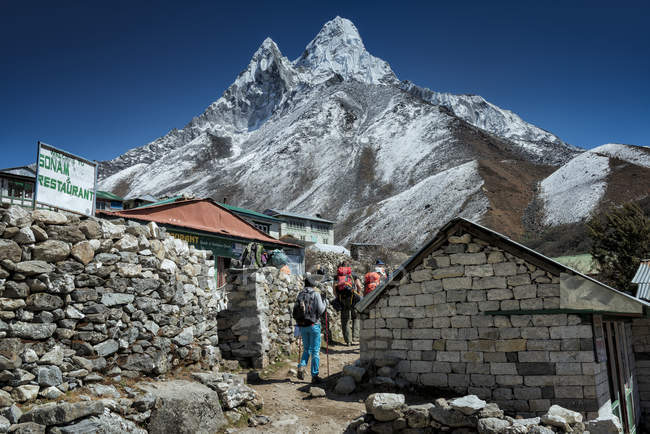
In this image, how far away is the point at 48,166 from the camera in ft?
20.1

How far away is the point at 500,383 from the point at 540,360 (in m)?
0.88

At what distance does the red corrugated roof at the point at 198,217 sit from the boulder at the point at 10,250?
1099cm

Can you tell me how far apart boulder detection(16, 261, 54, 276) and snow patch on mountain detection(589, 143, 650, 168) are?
70105 millimetres

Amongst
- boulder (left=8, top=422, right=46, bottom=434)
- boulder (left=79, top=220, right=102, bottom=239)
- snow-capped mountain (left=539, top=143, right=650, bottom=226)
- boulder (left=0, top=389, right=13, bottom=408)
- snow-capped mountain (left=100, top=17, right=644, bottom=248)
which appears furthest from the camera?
snow-capped mountain (left=100, top=17, right=644, bottom=248)

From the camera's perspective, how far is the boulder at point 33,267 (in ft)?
17.5

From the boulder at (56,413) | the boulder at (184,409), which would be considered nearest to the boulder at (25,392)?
the boulder at (56,413)

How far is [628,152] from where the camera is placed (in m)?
64.2

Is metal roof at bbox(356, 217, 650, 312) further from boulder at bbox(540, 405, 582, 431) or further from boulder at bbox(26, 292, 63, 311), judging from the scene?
boulder at bbox(26, 292, 63, 311)

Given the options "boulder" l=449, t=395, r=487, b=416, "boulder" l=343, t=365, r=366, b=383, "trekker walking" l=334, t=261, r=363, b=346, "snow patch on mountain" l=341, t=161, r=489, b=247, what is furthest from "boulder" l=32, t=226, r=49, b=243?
"snow patch on mountain" l=341, t=161, r=489, b=247

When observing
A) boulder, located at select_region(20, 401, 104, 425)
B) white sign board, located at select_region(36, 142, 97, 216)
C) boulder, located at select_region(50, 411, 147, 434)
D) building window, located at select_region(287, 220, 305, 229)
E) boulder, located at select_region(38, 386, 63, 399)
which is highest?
building window, located at select_region(287, 220, 305, 229)

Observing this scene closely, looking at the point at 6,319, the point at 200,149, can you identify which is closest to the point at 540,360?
the point at 6,319

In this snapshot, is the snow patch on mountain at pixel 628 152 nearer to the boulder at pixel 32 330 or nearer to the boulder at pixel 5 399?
the boulder at pixel 32 330

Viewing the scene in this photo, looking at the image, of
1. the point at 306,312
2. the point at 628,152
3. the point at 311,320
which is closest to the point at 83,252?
the point at 306,312

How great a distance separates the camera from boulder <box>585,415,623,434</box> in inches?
254
